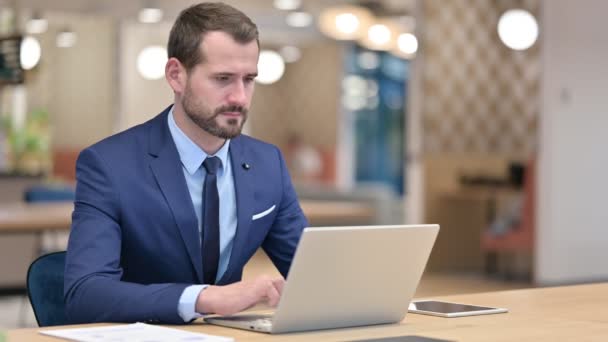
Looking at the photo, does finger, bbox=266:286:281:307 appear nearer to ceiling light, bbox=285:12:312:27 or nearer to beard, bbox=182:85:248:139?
beard, bbox=182:85:248:139

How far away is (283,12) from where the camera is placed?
14.2m

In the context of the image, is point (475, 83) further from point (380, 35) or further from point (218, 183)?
point (218, 183)

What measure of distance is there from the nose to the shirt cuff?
16.4 inches

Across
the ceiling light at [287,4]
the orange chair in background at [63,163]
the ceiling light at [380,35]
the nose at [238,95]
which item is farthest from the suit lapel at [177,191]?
the orange chair in background at [63,163]

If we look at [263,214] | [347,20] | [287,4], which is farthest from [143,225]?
[287,4]

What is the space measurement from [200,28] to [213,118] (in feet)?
0.65

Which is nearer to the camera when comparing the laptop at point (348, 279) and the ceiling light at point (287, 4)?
the laptop at point (348, 279)

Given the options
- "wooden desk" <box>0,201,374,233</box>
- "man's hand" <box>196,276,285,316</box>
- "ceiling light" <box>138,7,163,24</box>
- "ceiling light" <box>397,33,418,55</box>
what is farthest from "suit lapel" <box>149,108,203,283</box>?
"ceiling light" <box>138,7,163,24</box>

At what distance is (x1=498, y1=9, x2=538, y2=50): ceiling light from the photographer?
9711 mm

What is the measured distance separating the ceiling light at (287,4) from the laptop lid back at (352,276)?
10600 mm

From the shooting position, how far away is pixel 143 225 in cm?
234

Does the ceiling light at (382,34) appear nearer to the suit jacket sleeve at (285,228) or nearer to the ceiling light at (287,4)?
the ceiling light at (287,4)

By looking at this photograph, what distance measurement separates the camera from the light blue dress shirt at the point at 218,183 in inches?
95.0

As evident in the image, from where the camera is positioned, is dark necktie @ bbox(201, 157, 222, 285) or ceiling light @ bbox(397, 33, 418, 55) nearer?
dark necktie @ bbox(201, 157, 222, 285)
